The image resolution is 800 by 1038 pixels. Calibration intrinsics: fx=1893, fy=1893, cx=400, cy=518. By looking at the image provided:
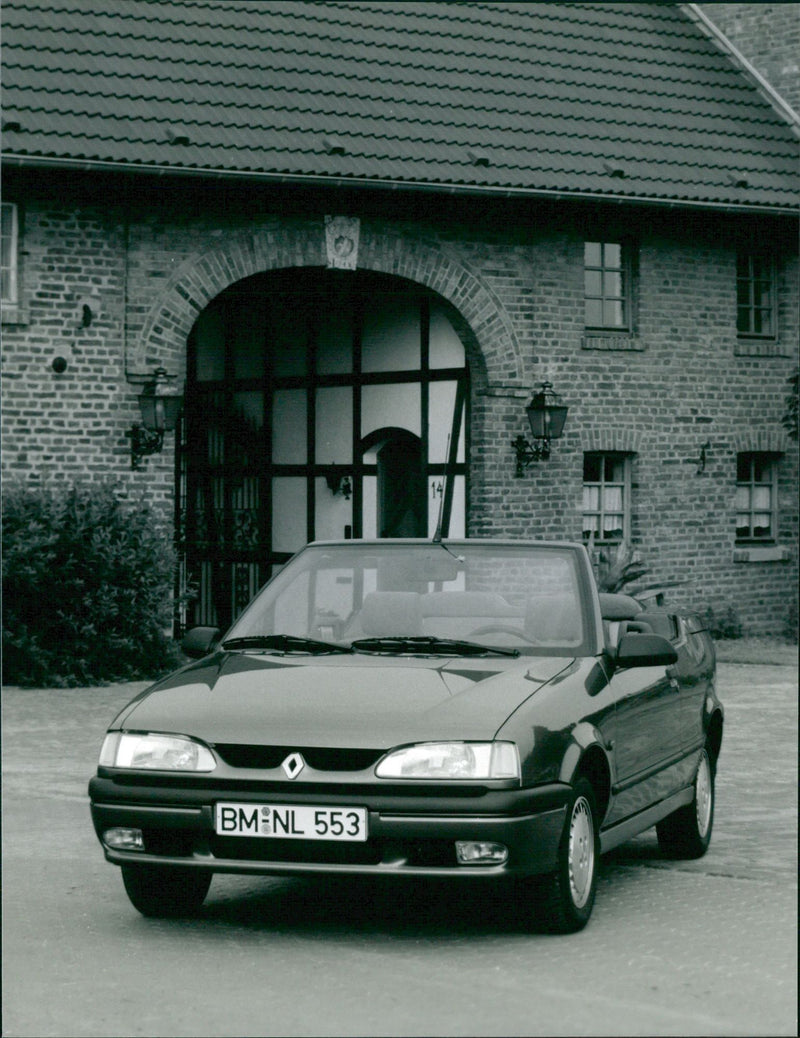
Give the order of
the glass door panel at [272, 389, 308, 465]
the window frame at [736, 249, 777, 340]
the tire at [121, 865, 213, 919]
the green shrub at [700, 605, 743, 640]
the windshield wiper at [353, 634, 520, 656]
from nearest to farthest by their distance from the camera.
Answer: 1. the tire at [121, 865, 213, 919]
2. the windshield wiper at [353, 634, 520, 656]
3. the green shrub at [700, 605, 743, 640]
4. the glass door panel at [272, 389, 308, 465]
5. the window frame at [736, 249, 777, 340]

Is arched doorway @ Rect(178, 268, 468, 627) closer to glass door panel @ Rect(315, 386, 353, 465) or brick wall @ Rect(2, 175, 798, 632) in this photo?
glass door panel @ Rect(315, 386, 353, 465)

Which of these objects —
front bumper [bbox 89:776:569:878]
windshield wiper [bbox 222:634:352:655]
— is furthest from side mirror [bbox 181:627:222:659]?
front bumper [bbox 89:776:569:878]

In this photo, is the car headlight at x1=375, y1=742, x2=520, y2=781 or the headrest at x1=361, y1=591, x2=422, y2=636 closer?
the car headlight at x1=375, y1=742, x2=520, y2=781

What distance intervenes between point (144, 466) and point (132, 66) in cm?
416

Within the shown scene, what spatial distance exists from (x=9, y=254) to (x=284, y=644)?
1184 cm

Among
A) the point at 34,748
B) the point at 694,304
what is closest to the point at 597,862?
the point at 34,748

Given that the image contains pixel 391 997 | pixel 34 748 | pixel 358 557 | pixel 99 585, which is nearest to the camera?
pixel 391 997

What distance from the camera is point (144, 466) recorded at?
61.5 feet

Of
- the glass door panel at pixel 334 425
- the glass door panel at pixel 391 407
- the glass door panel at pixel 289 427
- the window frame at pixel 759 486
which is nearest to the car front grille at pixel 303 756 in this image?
the glass door panel at pixel 391 407

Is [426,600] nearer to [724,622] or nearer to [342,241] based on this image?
[342,241]

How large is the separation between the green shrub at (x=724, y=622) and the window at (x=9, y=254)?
9.19m

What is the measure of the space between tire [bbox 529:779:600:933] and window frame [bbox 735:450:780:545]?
55.5 feet

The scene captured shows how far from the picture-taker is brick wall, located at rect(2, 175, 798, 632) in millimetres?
18500

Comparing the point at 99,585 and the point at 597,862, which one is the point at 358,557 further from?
the point at 99,585
